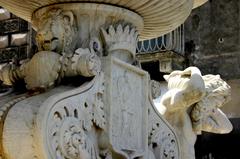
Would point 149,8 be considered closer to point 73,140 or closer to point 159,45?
point 73,140

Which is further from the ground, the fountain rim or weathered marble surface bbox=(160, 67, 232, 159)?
the fountain rim

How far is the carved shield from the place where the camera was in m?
3.83

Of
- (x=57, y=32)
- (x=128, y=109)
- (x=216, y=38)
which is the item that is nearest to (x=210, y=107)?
(x=128, y=109)

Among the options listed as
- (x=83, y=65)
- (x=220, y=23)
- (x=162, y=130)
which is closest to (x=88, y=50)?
(x=83, y=65)

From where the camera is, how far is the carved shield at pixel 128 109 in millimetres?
3832

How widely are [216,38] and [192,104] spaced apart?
723cm

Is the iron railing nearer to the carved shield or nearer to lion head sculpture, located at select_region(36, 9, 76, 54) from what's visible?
the carved shield

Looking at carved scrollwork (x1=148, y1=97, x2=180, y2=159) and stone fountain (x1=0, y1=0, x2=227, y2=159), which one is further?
carved scrollwork (x1=148, y1=97, x2=180, y2=159)

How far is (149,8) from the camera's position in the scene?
407 centimetres

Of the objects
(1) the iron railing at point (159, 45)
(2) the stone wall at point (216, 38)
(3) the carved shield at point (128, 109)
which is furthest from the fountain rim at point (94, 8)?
(2) the stone wall at point (216, 38)

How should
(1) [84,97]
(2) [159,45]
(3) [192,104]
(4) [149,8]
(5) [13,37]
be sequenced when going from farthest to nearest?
(5) [13,37]
(2) [159,45]
(3) [192,104]
(4) [149,8]
(1) [84,97]

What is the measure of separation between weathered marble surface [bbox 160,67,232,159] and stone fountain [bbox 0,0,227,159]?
159 millimetres

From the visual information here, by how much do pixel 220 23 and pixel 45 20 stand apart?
7.84m

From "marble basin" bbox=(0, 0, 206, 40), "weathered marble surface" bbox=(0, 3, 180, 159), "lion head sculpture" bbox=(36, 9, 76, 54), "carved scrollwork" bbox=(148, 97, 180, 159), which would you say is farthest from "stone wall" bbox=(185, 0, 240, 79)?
"lion head sculpture" bbox=(36, 9, 76, 54)
